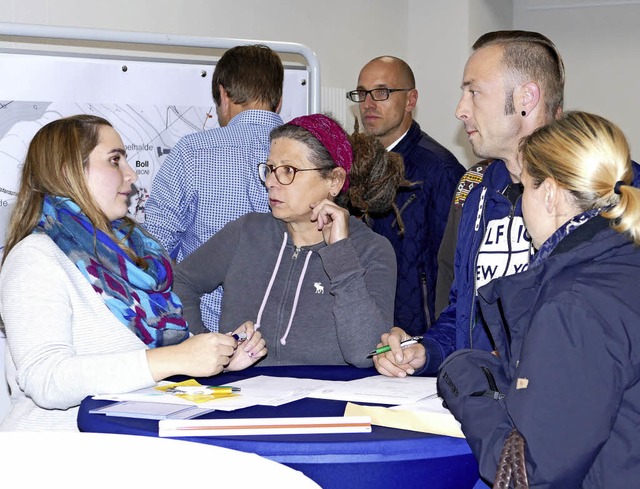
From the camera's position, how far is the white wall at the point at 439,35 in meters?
5.16

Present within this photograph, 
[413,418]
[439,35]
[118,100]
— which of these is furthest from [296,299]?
[439,35]

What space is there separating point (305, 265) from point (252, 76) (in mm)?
1011

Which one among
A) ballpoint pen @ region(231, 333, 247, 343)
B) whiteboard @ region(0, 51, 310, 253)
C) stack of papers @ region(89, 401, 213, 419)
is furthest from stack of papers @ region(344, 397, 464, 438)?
whiteboard @ region(0, 51, 310, 253)

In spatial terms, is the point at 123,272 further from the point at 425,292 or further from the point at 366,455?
the point at 425,292

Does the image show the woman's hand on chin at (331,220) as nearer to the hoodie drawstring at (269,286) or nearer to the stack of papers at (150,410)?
the hoodie drawstring at (269,286)

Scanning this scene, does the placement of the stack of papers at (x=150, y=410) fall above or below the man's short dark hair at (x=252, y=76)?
below

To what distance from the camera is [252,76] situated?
11.1ft

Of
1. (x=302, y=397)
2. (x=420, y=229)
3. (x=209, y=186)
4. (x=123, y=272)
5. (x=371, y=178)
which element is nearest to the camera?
(x=302, y=397)

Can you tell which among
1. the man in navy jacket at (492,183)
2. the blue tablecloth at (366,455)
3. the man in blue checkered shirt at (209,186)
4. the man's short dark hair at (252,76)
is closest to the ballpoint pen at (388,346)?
the man in navy jacket at (492,183)

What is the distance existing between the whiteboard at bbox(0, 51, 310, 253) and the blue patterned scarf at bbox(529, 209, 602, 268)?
216 cm

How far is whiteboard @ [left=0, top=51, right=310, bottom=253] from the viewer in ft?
10.6

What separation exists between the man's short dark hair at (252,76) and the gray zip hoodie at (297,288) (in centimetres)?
72

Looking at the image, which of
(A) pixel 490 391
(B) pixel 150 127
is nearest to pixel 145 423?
(A) pixel 490 391

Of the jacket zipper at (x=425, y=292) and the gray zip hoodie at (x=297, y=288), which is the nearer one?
the gray zip hoodie at (x=297, y=288)
